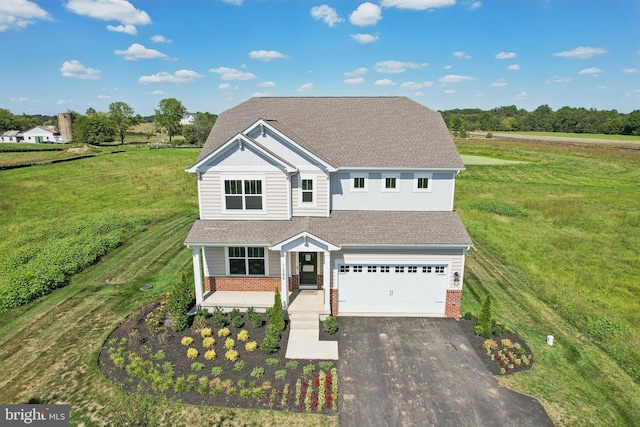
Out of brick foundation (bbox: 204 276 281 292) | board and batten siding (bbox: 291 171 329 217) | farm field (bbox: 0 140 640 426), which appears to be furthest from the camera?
brick foundation (bbox: 204 276 281 292)

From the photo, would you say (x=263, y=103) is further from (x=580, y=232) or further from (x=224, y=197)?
(x=580, y=232)

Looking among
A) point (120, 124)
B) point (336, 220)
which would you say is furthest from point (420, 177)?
point (120, 124)

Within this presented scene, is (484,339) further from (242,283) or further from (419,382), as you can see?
(242,283)

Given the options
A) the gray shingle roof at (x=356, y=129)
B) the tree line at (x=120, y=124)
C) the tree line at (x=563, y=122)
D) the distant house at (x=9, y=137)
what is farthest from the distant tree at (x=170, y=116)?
the gray shingle roof at (x=356, y=129)

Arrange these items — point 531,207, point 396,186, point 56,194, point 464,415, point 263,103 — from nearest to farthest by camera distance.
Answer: point 464,415
point 396,186
point 263,103
point 531,207
point 56,194

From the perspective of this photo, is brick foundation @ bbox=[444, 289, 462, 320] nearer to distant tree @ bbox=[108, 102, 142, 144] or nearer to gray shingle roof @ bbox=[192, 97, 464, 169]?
gray shingle roof @ bbox=[192, 97, 464, 169]

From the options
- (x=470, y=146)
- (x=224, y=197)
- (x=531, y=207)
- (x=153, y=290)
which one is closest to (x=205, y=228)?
(x=224, y=197)

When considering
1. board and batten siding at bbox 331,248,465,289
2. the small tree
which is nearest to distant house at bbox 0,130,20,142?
board and batten siding at bbox 331,248,465,289
